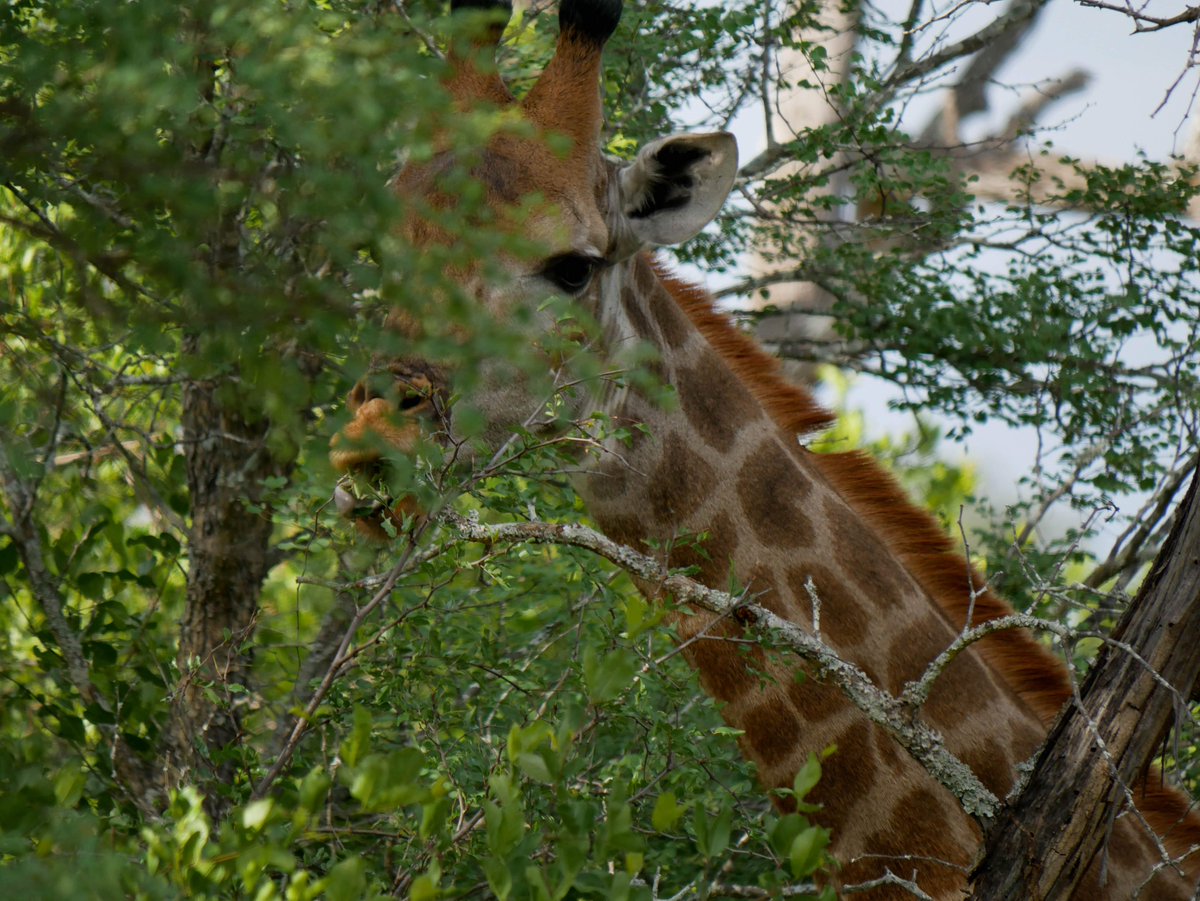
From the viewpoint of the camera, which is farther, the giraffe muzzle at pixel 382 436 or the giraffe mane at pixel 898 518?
the giraffe mane at pixel 898 518

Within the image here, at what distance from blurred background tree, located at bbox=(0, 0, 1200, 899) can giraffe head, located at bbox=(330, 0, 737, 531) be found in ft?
0.64

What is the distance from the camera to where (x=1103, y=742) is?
8.70ft

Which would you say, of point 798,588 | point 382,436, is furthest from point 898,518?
point 382,436

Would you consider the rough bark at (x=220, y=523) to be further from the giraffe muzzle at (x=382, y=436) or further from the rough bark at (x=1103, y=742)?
the rough bark at (x=1103, y=742)

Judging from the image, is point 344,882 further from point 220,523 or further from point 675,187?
point 220,523

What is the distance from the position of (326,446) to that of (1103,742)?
1.89 metres

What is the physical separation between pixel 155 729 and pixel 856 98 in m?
3.57

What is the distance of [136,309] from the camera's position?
231 cm

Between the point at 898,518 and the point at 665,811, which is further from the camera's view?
the point at 898,518

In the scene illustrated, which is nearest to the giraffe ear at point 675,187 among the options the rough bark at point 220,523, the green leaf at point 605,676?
the rough bark at point 220,523

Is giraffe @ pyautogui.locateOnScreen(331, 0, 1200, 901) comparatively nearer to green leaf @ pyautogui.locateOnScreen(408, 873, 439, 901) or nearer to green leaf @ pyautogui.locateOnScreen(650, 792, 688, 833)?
green leaf @ pyautogui.locateOnScreen(650, 792, 688, 833)

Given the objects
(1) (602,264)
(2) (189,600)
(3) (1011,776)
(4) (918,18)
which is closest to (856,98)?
(4) (918,18)

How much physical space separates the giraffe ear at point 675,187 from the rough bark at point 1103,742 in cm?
169

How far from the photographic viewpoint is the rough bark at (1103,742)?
2.69m
